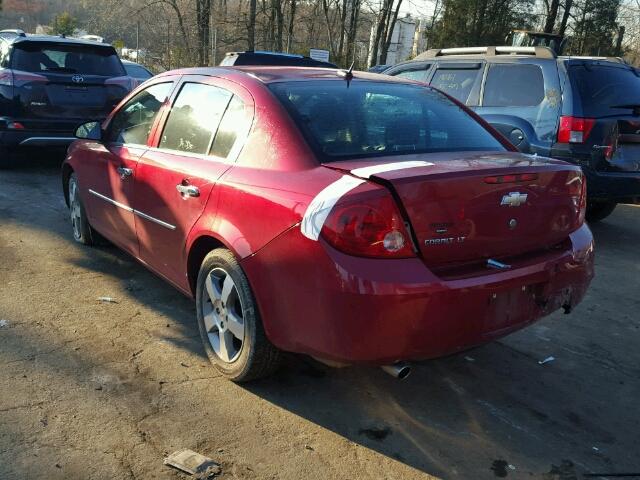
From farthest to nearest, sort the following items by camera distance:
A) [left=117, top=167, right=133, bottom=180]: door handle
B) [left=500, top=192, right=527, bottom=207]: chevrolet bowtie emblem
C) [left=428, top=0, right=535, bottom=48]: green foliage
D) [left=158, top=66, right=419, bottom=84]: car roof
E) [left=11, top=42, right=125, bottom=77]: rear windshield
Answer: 1. [left=428, top=0, right=535, bottom=48]: green foliage
2. [left=11, top=42, right=125, bottom=77]: rear windshield
3. [left=117, top=167, right=133, bottom=180]: door handle
4. [left=158, top=66, right=419, bottom=84]: car roof
5. [left=500, top=192, right=527, bottom=207]: chevrolet bowtie emblem

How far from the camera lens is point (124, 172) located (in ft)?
13.6

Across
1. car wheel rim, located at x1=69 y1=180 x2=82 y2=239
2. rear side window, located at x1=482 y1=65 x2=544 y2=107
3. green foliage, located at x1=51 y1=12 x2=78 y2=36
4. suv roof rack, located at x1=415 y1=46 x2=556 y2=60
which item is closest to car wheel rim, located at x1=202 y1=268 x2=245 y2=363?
car wheel rim, located at x1=69 y1=180 x2=82 y2=239

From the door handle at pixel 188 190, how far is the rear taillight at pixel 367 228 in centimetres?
108

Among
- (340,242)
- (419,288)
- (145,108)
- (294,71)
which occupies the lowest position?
(419,288)

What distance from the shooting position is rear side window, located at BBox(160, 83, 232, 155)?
11.3 ft

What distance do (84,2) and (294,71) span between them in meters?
31.5

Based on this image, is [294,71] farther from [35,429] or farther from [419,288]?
[35,429]

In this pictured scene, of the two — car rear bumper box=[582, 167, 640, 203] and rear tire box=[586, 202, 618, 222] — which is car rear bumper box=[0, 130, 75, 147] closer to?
car rear bumper box=[582, 167, 640, 203]

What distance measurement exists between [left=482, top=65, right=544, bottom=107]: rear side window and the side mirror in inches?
175

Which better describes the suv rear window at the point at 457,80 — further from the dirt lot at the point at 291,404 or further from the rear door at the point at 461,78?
the dirt lot at the point at 291,404

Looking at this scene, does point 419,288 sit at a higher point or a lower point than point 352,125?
lower

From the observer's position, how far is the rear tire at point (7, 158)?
8.13 meters

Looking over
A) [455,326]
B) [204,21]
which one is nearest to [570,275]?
[455,326]

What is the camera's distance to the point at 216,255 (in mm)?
3107
